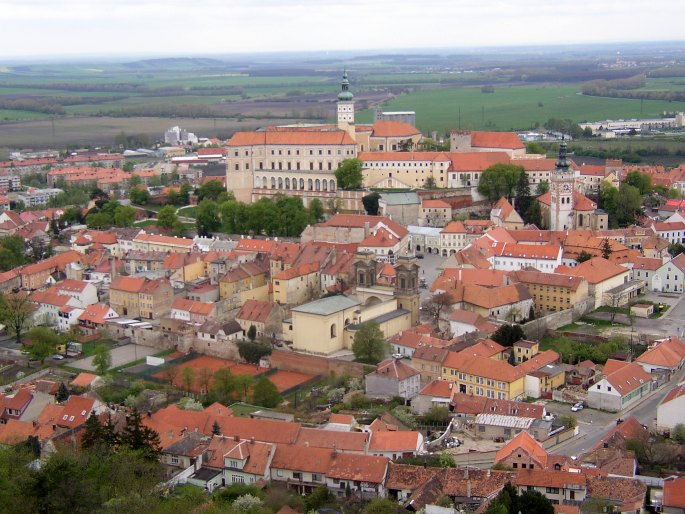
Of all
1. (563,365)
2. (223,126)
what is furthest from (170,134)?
(563,365)

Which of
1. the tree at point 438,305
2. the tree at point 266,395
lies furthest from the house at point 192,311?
the tree at point 438,305

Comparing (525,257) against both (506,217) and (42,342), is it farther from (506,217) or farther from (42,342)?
(42,342)

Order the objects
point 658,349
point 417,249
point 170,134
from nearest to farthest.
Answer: point 658,349 → point 417,249 → point 170,134

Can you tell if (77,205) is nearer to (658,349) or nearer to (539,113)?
(658,349)

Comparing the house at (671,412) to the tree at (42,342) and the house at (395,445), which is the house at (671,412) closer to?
the house at (395,445)

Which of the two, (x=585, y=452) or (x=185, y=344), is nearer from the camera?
(x=585, y=452)

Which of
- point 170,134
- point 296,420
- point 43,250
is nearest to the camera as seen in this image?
point 296,420

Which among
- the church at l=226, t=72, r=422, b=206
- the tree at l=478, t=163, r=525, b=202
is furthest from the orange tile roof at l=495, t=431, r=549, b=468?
the church at l=226, t=72, r=422, b=206
